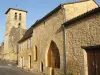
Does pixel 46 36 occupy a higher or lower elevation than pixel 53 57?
higher

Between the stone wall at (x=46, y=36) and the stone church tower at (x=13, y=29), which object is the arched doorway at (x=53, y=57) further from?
the stone church tower at (x=13, y=29)

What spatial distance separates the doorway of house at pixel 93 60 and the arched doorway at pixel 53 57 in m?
4.93

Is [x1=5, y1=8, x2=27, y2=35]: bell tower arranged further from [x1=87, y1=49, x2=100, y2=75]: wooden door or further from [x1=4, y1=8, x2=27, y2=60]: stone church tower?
[x1=87, y1=49, x2=100, y2=75]: wooden door

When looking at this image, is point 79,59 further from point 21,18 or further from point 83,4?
point 21,18

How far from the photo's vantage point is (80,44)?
1526 centimetres

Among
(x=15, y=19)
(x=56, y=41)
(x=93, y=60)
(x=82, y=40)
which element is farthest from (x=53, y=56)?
(x=15, y=19)

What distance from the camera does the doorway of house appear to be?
13.7 m

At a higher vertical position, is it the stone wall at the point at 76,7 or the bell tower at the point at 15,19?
the bell tower at the point at 15,19

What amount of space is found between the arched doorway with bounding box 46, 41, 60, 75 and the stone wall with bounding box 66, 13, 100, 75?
96.6 inches

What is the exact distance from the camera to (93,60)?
46.3ft

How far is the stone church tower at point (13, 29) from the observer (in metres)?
58.3

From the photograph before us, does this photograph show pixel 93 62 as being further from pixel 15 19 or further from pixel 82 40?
pixel 15 19

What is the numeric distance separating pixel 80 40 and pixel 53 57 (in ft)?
17.9

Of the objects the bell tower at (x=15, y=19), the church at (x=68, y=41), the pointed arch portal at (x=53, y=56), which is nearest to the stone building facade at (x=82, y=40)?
the church at (x=68, y=41)
